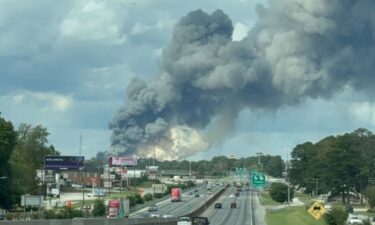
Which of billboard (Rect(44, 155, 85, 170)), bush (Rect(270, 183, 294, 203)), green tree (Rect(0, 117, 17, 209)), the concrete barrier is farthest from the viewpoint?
bush (Rect(270, 183, 294, 203))

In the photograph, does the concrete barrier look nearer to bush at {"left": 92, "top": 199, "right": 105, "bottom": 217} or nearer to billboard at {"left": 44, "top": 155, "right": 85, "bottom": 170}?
bush at {"left": 92, "top": 199, "right": 105, "bottom": 217}

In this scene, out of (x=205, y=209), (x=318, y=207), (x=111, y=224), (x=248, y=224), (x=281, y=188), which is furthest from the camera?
(x=281, y=188)

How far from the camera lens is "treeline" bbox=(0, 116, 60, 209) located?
136m

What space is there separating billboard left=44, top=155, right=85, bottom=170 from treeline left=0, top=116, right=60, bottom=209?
→ 5.75 meters

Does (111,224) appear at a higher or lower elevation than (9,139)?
lower

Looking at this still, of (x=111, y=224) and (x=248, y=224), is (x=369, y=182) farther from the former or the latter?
(x=111, y=224)

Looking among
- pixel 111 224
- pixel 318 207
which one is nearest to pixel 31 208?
pixel 111 224

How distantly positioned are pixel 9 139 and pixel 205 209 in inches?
1714

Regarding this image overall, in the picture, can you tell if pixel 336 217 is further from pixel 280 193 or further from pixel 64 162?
pixel 280 193

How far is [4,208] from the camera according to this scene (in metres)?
136

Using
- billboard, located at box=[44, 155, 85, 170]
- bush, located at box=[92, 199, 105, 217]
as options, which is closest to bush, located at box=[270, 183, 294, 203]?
billboard, located at box=[44, 155, 85, 170]

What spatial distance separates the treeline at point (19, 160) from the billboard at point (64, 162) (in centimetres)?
575

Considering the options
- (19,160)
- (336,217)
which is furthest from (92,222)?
(19,160)

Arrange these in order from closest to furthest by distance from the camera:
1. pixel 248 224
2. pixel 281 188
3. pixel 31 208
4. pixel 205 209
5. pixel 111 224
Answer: pixel 111 224 → pixel 248 224 → pixel 31 208 → pixel 205 209 → pixel 281 188
